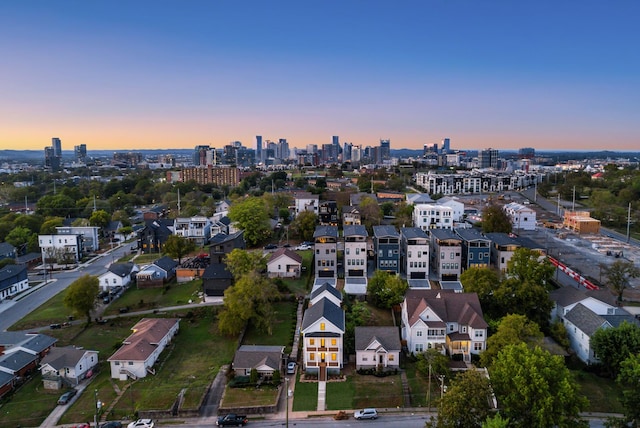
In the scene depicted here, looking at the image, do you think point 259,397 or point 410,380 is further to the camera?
point 410,380

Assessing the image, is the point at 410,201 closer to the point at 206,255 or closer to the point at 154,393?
the point at 206,255

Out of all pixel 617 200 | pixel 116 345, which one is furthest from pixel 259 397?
pixel 617 200

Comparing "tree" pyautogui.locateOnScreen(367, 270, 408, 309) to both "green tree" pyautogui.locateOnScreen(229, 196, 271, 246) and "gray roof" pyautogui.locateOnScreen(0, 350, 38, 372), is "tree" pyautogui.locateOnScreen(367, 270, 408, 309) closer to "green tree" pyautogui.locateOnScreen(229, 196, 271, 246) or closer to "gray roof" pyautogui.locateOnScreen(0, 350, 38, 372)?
"green tree" pyautogui.locateOnScreen(229, 196, 271, 246)

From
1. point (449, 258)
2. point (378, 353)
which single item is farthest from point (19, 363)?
point (449, 258)

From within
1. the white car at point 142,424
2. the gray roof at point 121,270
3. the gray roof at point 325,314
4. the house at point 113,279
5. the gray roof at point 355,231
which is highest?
the gray roof at point 355,231

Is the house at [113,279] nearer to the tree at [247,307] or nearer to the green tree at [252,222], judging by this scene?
the tree at [247,307]

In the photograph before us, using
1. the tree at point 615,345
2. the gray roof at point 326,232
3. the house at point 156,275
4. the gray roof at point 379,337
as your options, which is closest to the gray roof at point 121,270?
the house at point 156,275

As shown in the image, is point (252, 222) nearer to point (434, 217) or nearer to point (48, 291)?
point (48, 291)
